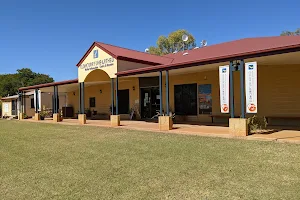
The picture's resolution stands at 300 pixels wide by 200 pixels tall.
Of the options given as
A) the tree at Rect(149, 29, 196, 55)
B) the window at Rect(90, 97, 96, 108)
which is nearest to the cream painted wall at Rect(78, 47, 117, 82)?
the window at Rect(90, 97, 96, 108)

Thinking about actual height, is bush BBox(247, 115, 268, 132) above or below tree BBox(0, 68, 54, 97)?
below

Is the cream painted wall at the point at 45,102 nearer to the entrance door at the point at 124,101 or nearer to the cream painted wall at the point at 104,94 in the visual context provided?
the cream painted wall at the point at 104,94

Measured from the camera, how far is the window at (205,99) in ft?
49.3

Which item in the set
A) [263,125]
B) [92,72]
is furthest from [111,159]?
[92,72]

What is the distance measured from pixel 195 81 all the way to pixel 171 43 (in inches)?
1368

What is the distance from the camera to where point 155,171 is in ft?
18.1

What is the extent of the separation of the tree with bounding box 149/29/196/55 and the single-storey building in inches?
1103

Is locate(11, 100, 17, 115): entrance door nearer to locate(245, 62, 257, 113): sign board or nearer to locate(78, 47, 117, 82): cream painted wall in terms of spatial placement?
locate(78, 47, 117, 82): cream painted wall

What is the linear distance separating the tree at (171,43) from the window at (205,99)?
33472mm

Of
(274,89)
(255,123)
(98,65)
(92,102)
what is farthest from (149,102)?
(255,123)

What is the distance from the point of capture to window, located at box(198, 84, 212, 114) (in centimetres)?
1503

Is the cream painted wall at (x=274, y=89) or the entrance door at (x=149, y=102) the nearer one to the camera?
the cream painted wall at (x=274, y=89)

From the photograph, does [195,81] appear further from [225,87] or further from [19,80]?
[19,80]

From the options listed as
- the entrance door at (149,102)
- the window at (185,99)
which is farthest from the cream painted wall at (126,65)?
the window at (185,99)
